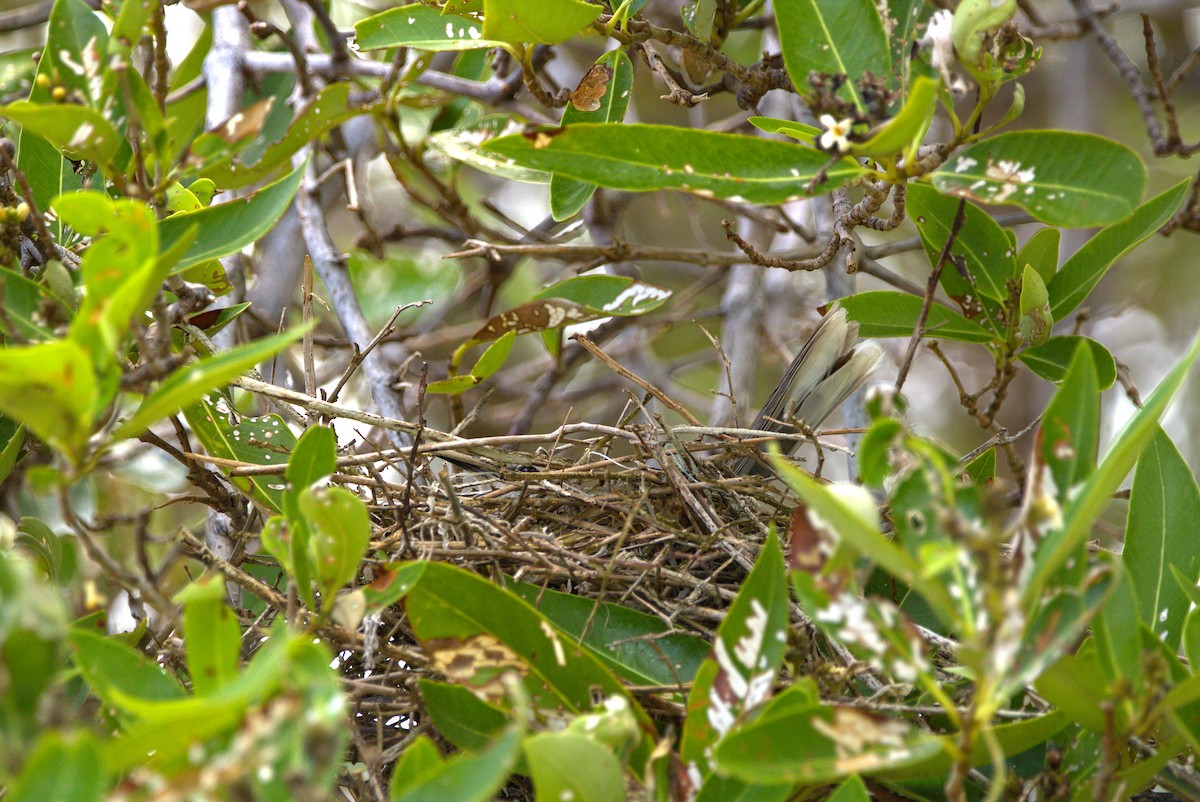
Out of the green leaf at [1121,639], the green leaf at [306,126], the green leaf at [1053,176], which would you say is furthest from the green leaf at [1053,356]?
the green leaf at [306,126]

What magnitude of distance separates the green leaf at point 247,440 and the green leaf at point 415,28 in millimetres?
691

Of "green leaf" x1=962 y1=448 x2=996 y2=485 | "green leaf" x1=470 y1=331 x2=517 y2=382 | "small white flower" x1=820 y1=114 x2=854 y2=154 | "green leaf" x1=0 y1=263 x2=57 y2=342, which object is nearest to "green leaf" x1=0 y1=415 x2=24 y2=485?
"green leaf" x1=0 y1=263 x2=57 y2=342

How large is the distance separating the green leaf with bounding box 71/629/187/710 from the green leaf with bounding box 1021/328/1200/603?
2.91 feet

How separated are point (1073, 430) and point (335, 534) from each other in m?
0.80

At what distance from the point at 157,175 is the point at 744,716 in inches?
37.3

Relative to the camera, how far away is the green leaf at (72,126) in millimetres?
1133

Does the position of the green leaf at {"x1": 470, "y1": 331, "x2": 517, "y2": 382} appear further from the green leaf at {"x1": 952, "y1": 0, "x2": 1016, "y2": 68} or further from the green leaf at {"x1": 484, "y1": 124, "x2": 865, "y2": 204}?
the green leaf at {"x1": 952, "y1": 0, "x2": 1016, "y2": 68}

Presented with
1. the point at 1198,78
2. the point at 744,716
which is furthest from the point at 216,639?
the point at 1198,78

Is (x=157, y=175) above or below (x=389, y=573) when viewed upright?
above

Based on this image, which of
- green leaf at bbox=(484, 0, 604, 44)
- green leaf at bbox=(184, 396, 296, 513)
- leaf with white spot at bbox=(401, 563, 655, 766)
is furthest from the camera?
green leaf at bbox=(184, 396, 296, 513)

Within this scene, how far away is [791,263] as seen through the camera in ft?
6.10

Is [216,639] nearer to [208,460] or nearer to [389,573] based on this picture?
[389,573]

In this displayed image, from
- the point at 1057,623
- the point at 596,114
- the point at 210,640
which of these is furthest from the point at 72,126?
the point at 1057,623

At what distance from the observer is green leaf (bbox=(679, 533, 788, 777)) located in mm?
1131
